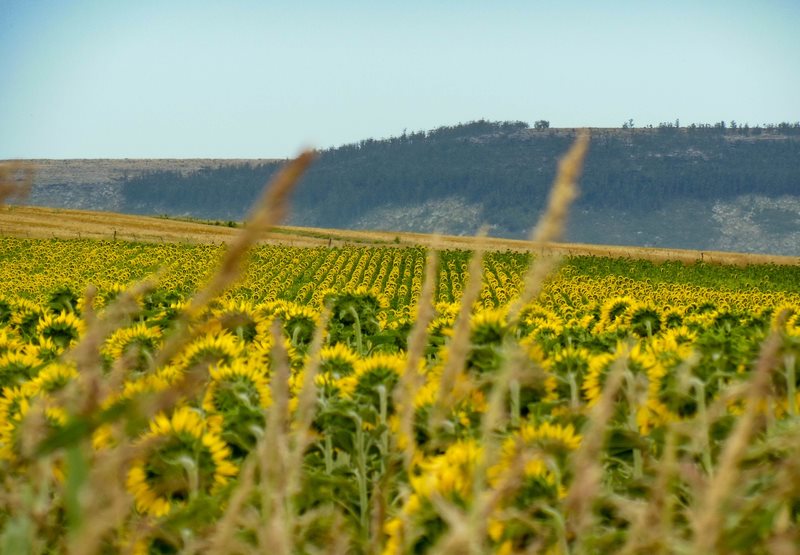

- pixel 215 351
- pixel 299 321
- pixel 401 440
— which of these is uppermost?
pixel 401 440

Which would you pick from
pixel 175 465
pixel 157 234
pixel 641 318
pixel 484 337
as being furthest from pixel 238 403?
pixel 157 234

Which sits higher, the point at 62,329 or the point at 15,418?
the point at 15,418

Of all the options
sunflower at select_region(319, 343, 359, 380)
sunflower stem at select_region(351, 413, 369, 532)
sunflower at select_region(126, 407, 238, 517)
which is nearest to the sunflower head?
sunflower at select_region(319, 343, 359, 380)

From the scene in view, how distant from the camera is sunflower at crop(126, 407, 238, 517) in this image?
2.13 meters

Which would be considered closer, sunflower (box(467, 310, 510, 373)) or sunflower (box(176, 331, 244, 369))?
sunflower (box(467, 310, 510, 373))

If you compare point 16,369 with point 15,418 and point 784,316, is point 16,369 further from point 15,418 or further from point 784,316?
point 784,316

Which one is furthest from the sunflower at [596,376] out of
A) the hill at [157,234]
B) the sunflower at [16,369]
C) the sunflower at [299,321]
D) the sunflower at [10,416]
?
the hill at [157,234]

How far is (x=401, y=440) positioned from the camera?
133cm

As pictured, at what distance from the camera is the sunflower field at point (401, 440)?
34.3 inches

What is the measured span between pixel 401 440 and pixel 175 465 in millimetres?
943

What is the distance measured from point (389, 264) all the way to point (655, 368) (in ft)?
136

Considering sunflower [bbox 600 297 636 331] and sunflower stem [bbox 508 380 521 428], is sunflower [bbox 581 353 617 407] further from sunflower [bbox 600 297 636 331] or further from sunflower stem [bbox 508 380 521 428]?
sunflower [bbox 600 297 636 331]

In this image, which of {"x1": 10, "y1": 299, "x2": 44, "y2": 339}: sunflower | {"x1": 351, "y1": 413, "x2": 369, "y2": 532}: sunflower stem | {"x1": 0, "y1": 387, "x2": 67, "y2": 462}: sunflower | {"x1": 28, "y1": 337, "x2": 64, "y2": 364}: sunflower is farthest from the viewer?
{"x1": 10, "y1": 299, "x2": 44, "y2": 339}: sunflower

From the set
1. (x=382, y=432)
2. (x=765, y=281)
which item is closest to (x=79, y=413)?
(x=382, y=432)
